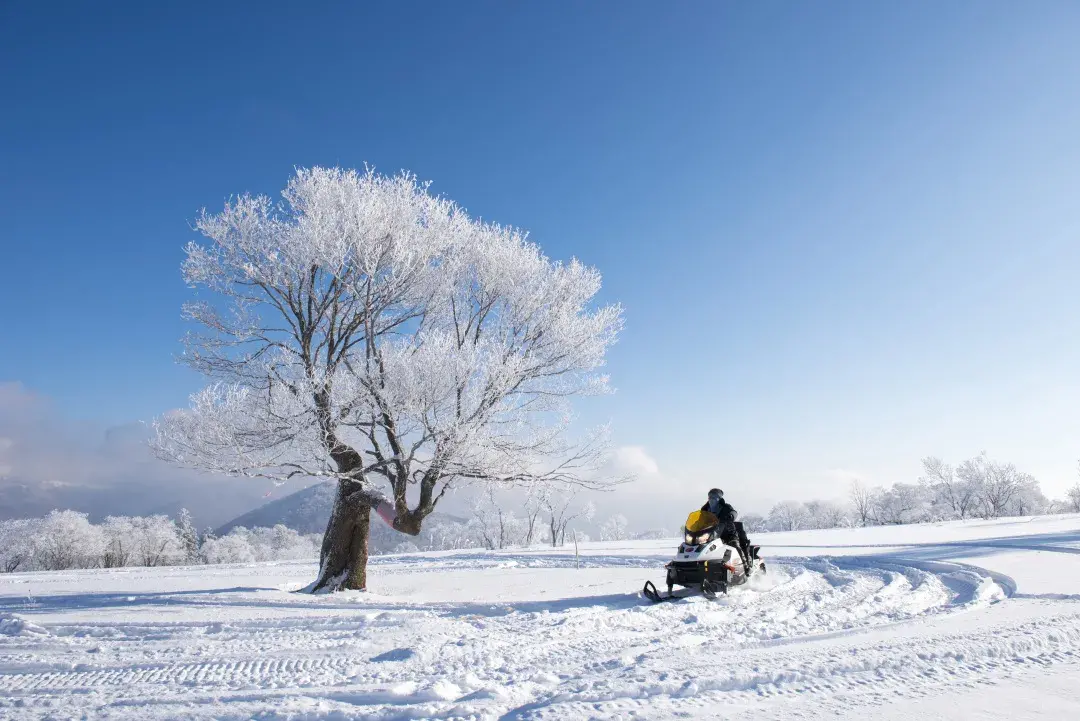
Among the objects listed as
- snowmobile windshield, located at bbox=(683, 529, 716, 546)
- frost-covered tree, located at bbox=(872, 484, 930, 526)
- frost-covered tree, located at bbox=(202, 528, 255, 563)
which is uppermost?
snowmobile windshield, located at bbox=(683, 529, 716, 546)

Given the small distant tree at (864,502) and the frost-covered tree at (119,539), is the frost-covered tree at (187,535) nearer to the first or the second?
the frost-covered tree at (119,539)

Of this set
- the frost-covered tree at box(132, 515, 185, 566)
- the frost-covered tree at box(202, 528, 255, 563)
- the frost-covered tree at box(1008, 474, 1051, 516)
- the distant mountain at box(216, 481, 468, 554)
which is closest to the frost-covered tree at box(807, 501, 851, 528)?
the frost-covered tree at box(1008, 474, 1051, 516)

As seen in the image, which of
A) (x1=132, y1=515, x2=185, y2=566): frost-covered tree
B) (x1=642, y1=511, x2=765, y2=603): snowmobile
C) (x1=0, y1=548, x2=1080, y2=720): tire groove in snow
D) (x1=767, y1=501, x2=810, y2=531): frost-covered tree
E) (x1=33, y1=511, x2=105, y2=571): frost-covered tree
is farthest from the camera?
(x1=767, y1=501, x2=810, y2=531): frost-covered tree

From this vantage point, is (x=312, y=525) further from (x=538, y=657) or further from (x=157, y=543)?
(x=538, y=657)

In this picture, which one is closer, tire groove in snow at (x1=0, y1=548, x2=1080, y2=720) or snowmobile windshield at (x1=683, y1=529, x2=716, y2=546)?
tire groove in snow at (x1=0, y1=548, x2=1080, y2=720)

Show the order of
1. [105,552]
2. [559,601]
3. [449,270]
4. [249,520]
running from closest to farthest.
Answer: [559,601]
[449,270]
[105,552]
[249,520]

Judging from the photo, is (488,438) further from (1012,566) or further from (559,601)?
(1012,566)

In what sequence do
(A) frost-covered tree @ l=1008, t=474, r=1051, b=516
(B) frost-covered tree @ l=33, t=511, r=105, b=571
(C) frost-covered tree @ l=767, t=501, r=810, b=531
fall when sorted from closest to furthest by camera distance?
1. (B) frost-covered tree @ l=33, t=511, r=105, b=571
2. (A) frost-covered tree @ l=1008, t=474, r=1051, b=516
3. (C) frost-covered tree @ l=767, t=501, r=810, b=531

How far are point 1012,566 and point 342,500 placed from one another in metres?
12.1

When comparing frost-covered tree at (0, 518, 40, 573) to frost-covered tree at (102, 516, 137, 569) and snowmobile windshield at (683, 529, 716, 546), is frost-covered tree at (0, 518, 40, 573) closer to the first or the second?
frost-covered tree at (102, 516, 137, 569)

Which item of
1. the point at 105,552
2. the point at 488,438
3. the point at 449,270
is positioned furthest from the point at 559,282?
the point at 105,552

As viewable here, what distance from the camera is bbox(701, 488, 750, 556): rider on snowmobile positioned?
9258 mm

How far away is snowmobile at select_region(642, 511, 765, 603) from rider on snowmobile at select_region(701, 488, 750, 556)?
0.49 ft

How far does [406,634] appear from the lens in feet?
20.1
